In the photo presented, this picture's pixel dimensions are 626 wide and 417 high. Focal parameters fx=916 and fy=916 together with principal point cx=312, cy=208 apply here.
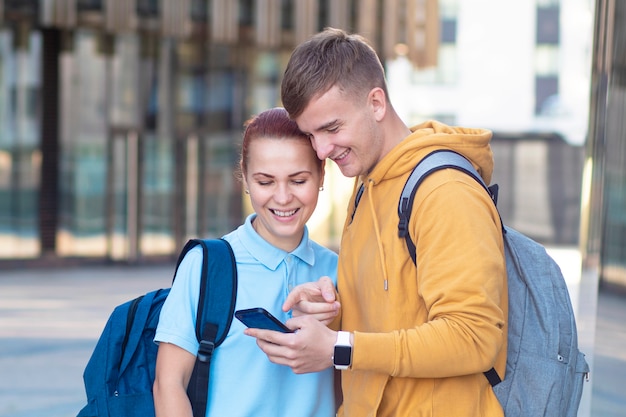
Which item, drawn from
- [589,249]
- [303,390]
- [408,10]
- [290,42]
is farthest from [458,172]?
[408,10]

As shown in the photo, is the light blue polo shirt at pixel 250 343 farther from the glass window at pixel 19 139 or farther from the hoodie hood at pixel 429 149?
the glass window at pixel 19 139

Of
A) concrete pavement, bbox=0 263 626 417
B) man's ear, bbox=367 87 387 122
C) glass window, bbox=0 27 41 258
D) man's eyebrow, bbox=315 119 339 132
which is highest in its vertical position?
man's ear, bbox=367 87 387 122

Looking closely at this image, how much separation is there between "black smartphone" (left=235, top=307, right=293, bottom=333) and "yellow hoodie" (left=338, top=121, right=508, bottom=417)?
0.63ft

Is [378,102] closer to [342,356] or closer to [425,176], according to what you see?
[425,176]

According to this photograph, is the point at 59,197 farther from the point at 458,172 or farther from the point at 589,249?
the point at 458,172

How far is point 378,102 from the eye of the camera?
2.41 meters

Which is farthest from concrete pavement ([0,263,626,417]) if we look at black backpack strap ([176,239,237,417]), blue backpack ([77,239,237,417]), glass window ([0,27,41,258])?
black backpack strap ([176,239,237,417])

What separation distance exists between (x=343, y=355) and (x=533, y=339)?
50 centimetres

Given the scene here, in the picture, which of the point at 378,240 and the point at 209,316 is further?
the point at 209,316

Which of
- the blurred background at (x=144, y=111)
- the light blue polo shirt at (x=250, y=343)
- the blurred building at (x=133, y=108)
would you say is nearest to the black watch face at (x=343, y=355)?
Answer: the light blue polo shirt at (x=250, y=343)

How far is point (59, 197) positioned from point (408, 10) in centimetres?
826

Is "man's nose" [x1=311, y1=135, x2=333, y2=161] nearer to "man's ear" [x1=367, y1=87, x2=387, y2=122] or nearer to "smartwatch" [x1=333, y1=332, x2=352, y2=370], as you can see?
"man's ear" [x1=367, y1=87, x2=387, y2=122]

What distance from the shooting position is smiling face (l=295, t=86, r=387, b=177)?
7.68 ft

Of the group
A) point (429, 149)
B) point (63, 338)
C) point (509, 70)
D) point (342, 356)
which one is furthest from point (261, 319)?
point (509, 70)
